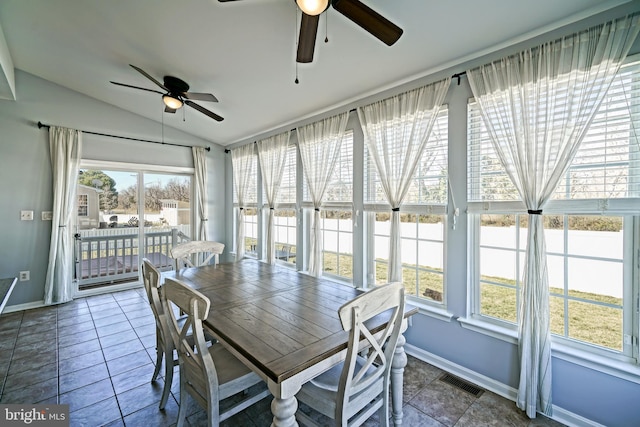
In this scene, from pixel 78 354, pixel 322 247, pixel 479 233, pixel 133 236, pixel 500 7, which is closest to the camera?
pixel 500 7

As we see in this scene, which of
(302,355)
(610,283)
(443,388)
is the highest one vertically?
(610,283)

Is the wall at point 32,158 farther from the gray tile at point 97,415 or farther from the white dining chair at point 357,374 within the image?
the white dining chair at point 357,374

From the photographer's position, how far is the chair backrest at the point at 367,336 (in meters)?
→ 1.26

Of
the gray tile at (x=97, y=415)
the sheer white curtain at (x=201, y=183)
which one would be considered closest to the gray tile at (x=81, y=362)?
the gray tile at (x=97, y=415)

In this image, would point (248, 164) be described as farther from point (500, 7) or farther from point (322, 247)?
point (500, 7)

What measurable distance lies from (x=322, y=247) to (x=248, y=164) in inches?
91.4

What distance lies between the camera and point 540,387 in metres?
1.89

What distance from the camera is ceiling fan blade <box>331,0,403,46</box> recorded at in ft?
4.73

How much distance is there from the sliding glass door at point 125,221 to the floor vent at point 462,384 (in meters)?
4.85

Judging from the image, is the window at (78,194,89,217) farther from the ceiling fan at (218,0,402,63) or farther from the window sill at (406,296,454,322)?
the window sill at (406,296,454,322)

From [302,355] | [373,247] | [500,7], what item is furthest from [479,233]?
[302,355]

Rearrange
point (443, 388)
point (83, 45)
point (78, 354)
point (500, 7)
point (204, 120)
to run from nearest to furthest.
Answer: point (500, 7)
point (443, 388)
point (78, 354)
point (83, 45)
point (204, 120)

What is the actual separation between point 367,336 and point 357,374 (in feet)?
0.75

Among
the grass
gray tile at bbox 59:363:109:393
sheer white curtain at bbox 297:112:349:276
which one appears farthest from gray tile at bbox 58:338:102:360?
the grass
